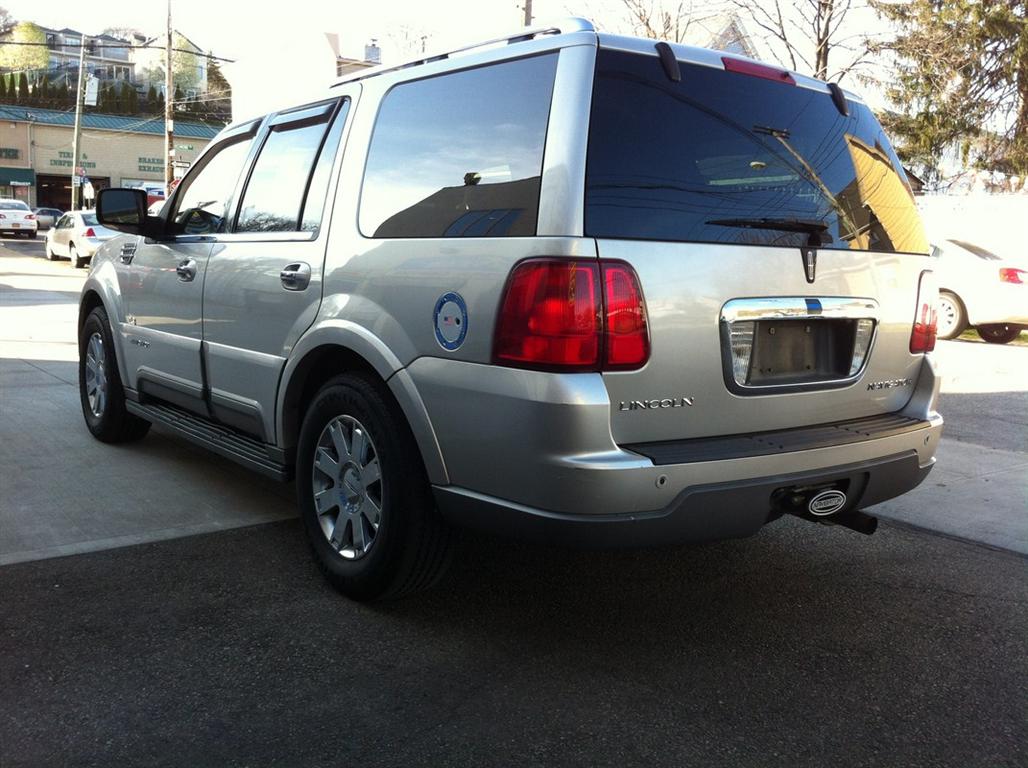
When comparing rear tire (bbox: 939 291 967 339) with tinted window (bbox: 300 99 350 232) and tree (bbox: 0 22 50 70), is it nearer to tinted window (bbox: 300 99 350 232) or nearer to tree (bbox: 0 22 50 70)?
tinted window (bbox: 300 99 350 232)

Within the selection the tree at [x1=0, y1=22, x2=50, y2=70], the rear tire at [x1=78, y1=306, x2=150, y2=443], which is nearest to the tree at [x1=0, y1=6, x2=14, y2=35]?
the tree at [x1=0, y1=22, x2=50, y2=70]

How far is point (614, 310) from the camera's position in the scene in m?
2.93

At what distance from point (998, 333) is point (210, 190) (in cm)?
1253

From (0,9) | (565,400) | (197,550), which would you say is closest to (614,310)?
(565,400)

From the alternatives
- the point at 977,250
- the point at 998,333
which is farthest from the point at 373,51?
the point at 998,333

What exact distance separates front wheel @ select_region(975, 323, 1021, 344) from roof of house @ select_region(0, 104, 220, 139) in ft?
199

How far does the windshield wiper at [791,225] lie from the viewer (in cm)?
320

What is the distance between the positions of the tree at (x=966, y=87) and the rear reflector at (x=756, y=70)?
1979 centimetres

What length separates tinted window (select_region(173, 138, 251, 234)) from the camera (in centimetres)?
478

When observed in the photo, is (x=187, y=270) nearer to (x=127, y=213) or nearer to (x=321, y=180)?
(x=127, y=213)

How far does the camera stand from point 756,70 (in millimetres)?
3426

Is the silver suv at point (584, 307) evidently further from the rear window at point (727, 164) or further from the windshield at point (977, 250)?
the windshield at point (977, 250)

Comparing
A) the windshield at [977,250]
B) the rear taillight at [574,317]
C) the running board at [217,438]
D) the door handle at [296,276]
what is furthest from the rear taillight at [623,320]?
the windshield at [977,250]

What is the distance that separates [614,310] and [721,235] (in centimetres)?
50
